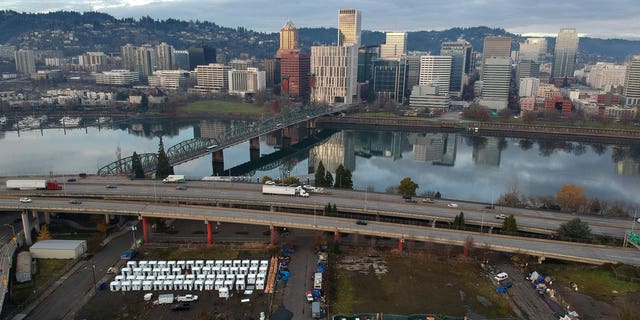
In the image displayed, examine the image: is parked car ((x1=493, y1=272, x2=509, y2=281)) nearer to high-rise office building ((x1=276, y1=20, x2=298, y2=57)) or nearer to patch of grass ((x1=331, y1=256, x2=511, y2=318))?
patch of grass ((x1=331, y1=256, x2=511, y2=318))

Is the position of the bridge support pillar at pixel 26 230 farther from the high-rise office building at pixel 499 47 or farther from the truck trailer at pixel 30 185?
the high-rise office building at pixel 499 47

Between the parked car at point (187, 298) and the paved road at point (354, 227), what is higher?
the paved road at point (354, 227)

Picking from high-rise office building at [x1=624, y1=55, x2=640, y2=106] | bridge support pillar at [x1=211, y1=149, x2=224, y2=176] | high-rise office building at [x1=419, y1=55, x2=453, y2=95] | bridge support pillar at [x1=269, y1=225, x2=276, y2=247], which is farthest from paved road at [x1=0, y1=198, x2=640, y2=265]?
high-rise office building at [x1=624, y1=55, x2=640, y2=106]

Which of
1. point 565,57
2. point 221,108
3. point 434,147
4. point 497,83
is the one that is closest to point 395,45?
point 565,57

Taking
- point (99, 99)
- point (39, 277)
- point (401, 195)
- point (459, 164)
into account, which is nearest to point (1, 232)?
point (39, 277)

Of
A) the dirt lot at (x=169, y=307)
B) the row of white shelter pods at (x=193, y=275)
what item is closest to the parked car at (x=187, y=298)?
the dirt lot at (x=169, y=307)

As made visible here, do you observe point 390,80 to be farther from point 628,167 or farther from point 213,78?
point 628,167
